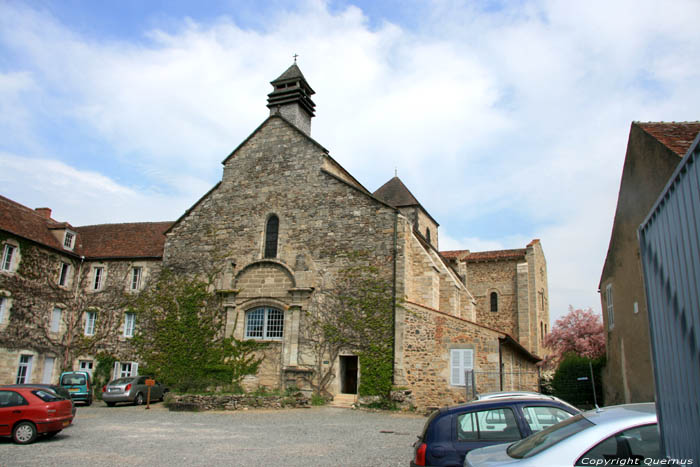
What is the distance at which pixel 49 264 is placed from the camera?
22797 millimetres

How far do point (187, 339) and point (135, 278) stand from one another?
4.81 metres

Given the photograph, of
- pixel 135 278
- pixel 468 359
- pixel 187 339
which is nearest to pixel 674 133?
pixel 468 359

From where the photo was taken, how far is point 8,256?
20703 mm

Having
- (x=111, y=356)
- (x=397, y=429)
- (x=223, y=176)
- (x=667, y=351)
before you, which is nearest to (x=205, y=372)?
(x=111, y=356)

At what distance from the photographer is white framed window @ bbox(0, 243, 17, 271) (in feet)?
66.9

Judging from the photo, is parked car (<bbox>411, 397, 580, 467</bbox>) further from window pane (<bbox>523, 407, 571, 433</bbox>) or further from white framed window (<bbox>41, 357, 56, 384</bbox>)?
white framed window (<bbox>41, 357, 56, 384</bbox>)

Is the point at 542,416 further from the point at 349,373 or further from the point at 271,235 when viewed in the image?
the point at 271,235

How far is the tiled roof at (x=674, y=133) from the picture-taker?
9445 mm

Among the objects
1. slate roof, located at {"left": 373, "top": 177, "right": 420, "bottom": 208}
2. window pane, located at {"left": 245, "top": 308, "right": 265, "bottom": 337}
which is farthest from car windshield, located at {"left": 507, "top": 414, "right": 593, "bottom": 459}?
slate roof, located at {"left": 373, "top": 177, "right": 420, "bottom": 208}

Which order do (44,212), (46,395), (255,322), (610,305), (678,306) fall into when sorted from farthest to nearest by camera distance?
(44,212) < (255,322) < (610,305) < (46,395) < (678,306)

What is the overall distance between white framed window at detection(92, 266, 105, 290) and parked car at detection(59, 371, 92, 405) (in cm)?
586

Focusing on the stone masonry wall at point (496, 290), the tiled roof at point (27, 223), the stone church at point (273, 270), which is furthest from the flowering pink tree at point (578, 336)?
the tiled roof at point (27, 223)

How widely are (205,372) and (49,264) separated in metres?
9.17

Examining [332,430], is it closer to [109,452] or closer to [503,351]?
[109,452]
